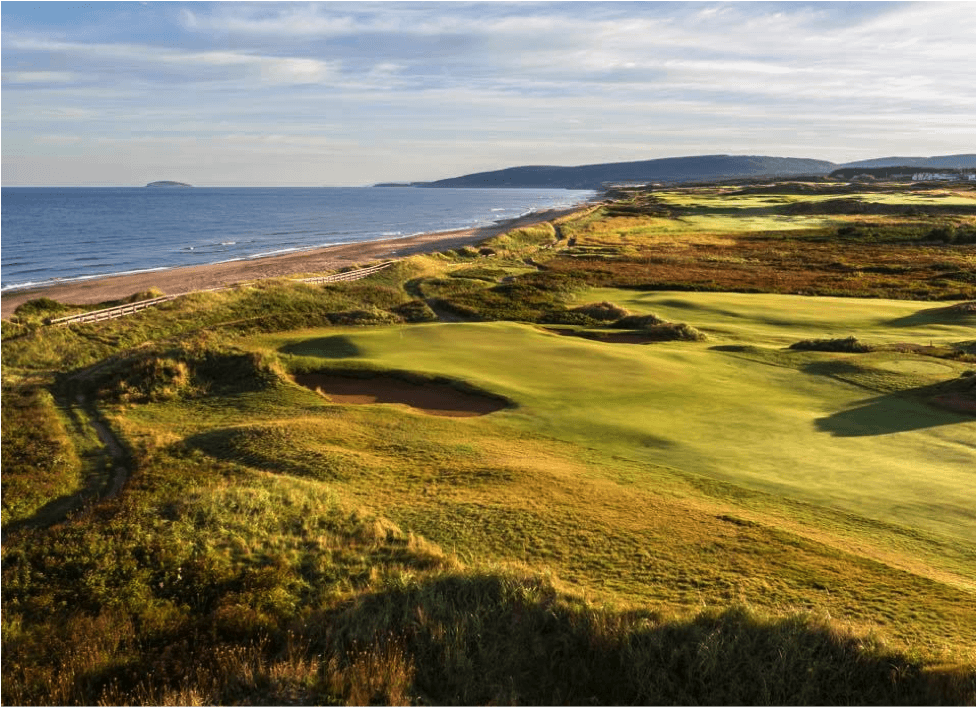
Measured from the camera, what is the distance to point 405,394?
24969mm

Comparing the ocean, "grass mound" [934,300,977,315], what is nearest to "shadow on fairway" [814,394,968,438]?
"grass mound" [934,300,977,315]

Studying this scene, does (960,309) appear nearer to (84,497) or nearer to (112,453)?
(112,453)

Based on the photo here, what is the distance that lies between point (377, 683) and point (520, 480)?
762cm

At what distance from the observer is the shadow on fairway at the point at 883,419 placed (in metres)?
20.1

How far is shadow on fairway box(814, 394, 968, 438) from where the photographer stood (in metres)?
20.1

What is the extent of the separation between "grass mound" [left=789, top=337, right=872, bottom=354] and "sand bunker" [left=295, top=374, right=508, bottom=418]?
54.6ft

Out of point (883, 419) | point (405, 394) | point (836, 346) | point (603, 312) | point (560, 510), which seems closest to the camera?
point (560, 510)

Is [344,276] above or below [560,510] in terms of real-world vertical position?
above

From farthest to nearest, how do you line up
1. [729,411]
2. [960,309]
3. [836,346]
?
[960,309], [836,346], [729,411]

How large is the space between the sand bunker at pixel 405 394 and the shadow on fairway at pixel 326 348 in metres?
2.54

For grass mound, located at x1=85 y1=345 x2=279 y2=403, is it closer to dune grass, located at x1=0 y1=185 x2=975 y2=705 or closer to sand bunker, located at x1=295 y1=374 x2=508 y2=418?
dune grass, located at x1=0 y1=185 x2=975 y2=705

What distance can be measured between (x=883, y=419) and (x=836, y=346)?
36.9ft

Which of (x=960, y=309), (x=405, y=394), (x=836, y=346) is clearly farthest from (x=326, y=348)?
(x=960, y=309)

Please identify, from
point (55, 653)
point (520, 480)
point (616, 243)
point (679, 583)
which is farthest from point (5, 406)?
point (616, 243)
